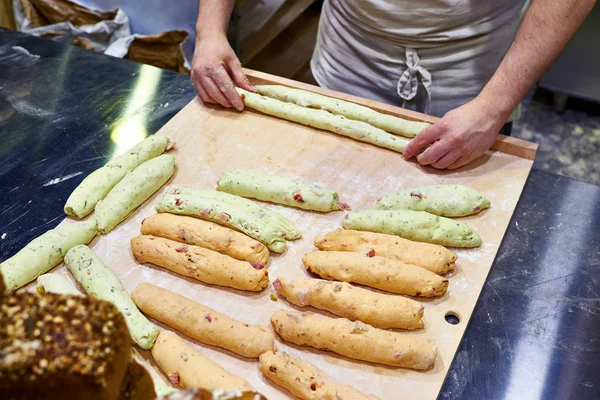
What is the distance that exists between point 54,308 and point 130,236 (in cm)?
122

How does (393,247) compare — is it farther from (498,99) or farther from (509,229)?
(498,99)

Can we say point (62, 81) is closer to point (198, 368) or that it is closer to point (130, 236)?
point (130, 236)

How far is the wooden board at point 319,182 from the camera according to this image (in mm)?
1786

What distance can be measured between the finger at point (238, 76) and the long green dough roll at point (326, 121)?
0.09 meters

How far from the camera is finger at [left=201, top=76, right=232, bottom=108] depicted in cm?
273

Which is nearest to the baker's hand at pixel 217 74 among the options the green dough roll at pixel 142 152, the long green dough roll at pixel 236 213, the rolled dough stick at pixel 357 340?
the green dough roll at pixel 142 152

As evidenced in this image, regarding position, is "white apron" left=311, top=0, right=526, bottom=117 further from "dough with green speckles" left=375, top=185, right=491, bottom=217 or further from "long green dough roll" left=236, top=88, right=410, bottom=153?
"dough with green speckles" left=375, top=185, right=491, bottom=217

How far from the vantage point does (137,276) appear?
206 cm

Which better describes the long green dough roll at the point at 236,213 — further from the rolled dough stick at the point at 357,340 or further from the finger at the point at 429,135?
the finger at the point at 429,135

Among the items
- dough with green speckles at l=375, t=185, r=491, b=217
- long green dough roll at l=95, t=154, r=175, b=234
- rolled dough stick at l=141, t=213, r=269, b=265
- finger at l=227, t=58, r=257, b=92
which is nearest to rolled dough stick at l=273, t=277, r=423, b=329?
rolled dough stick at l=141, t=213, r=269, b=265

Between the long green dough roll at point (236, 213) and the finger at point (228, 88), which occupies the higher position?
the finger at point (228, 88)

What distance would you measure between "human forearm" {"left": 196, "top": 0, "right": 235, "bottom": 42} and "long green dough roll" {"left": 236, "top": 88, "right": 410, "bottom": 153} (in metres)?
0.38

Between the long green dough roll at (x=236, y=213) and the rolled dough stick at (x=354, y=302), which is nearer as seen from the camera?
the rolled dough stick at (x=354, y=302)

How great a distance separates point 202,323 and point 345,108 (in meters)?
1.28
